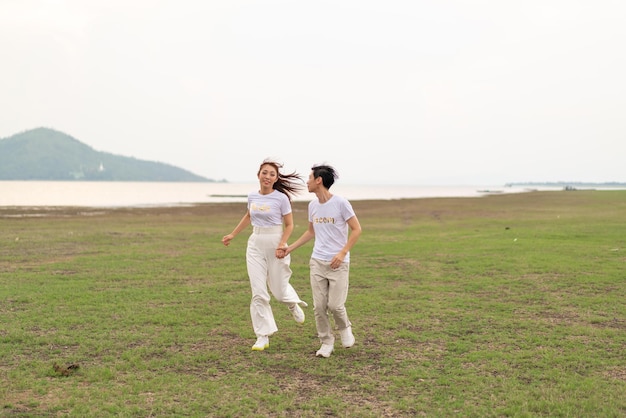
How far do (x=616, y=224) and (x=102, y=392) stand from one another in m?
25.6

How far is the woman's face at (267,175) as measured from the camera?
23.6 ft

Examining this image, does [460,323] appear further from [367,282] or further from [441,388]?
[367,282]

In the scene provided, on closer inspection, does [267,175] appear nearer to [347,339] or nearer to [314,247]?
[314,247]

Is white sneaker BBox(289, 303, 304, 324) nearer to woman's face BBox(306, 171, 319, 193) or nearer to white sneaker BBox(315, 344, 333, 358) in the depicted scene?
white sneaker BBox(315, 344, 333, 358)

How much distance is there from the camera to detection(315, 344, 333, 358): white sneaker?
22.6ft

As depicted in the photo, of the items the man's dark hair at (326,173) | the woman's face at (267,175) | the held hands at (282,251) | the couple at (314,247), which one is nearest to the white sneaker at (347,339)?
the couple at (314,247)

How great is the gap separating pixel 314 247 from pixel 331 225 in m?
0.39

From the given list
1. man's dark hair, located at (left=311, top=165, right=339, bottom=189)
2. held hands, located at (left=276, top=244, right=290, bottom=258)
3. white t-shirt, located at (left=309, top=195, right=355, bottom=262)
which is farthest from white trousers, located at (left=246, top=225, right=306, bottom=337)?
man's dark hair, located at (left=311, top=165, right=339, bottom=189)

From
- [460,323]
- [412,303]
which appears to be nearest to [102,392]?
[460,323]

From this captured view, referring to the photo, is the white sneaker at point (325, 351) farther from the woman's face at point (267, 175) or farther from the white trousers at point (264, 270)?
the woman's face at point (267, 175)

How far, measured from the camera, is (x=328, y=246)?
683cm

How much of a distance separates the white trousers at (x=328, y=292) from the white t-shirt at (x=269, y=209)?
798 mm

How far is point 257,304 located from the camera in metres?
7.33

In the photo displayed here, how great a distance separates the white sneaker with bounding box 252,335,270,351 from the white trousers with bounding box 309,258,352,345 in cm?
80
